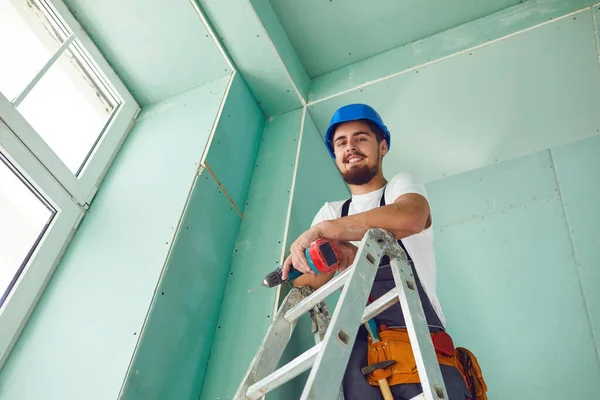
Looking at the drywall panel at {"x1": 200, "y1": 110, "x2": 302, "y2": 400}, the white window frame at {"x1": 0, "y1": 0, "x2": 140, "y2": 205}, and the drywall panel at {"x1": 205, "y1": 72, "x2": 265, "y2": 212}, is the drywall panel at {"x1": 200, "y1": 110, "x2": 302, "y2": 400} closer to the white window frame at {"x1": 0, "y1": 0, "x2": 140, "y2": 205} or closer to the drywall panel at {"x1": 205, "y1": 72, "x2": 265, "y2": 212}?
the drywall panel at {"x1": 205, "y1": 72, "x2": 265, "y2": 212}

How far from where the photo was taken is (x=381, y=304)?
133 cm

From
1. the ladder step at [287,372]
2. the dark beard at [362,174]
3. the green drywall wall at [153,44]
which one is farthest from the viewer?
the green drywall wall at [153,44]

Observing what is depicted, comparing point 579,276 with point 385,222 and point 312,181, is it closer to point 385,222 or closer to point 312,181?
point 312,181

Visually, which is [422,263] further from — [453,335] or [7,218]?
[7,218]

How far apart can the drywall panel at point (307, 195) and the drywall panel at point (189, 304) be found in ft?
1.00

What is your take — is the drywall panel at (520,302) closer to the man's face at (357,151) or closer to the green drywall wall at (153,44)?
the man's face at (357,151)

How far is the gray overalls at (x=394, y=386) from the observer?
1.25m

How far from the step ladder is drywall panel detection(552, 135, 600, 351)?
1.60m

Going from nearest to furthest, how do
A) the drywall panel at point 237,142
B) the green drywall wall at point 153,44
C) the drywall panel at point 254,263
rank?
the drywall panel at point 254,263, the drywall panel at point 237,142, the green drywall wall at point 153,44

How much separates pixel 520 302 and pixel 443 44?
60.2 inches

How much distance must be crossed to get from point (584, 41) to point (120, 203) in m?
2.48

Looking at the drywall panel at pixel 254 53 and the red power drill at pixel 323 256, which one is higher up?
the drywall panel at pixel 254 53

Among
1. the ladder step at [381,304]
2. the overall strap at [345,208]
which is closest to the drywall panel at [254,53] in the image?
the overall strap at [345,208]

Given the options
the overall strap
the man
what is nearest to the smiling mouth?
the man
